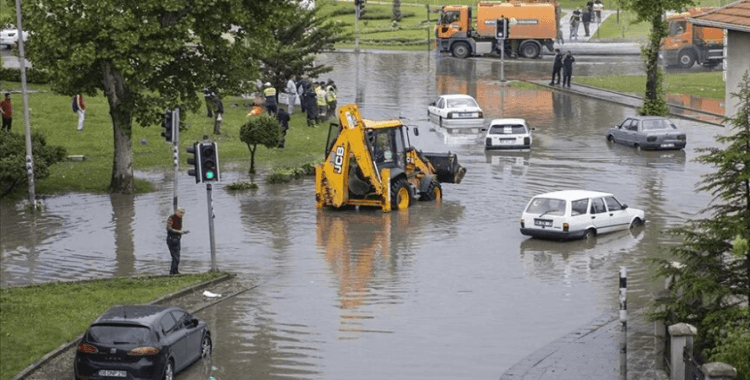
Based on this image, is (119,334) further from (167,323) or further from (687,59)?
(687,59)

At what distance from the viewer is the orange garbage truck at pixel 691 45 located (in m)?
77.2

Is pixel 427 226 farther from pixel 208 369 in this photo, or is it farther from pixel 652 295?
pixel 208 369

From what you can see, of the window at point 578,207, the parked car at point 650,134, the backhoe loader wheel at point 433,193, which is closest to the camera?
the window at point 578,207

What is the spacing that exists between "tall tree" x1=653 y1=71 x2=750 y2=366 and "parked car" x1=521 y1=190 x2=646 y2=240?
42.2 ft

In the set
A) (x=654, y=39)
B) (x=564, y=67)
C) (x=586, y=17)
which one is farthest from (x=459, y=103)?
(x=586, y=17)

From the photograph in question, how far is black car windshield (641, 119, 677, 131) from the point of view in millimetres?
50531

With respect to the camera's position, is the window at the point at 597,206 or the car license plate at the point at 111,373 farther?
the window at the point at 597,206

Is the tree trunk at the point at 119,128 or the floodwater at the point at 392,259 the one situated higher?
the tree trunk at the point at 119,128

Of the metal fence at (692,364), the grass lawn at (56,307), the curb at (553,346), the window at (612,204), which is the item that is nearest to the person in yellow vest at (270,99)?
the window at (612,204)

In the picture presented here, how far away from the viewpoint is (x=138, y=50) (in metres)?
38.7

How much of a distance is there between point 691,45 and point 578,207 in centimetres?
4617

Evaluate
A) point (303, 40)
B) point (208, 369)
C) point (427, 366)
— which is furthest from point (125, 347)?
point (303, 40)

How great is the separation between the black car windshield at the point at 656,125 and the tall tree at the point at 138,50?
16562mm

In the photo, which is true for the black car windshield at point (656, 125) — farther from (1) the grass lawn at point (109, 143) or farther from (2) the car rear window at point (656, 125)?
(1) the grass lawn at point (109, 143)
